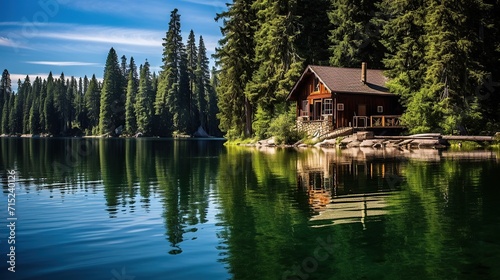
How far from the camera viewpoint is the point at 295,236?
930 cm

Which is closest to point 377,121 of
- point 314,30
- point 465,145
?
point 465,145

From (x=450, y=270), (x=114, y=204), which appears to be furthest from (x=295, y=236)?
(x=114, y=204)

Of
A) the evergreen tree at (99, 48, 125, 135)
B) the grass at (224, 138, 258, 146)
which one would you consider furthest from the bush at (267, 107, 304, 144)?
the evergreen tree at (99, 48, 125, 135)

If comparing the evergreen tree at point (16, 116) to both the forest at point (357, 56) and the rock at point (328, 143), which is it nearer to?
the forest at point (357, 56)

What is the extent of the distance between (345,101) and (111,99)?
81.5 meters

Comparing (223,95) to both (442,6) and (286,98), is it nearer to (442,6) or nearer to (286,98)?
(286,98)

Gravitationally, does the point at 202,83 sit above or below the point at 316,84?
above

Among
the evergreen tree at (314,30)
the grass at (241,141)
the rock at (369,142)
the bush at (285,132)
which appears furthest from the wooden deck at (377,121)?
the evergreen tree at (314,30)

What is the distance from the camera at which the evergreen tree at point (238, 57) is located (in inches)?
2308

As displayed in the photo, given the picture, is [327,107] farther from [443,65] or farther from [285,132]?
[443,65]

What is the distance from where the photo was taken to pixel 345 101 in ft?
158

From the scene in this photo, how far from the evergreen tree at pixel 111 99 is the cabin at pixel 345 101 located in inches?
2967

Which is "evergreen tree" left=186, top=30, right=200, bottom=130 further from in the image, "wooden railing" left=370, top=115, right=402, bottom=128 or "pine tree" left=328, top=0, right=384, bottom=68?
"wooden railing" left=370, top=115, right=402, bottom=128

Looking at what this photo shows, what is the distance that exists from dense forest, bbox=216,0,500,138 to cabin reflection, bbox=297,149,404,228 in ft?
64.0
